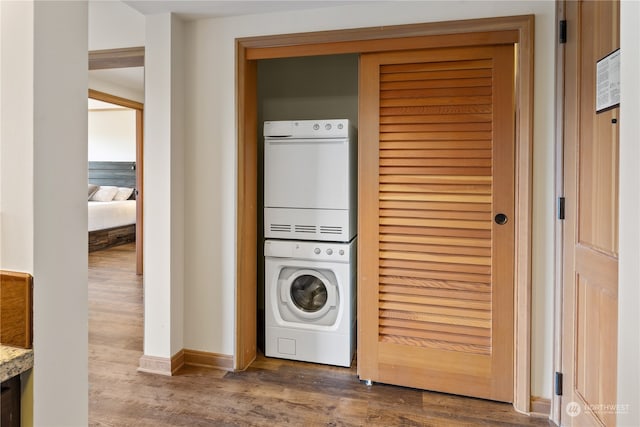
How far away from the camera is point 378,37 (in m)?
2.15

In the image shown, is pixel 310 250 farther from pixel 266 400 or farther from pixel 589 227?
pixel 589 227

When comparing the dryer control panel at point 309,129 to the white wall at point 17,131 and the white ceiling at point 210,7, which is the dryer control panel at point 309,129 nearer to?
the white ceiling at point 210,7

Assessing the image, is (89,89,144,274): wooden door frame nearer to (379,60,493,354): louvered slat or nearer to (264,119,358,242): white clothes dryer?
(264,119,358,242): white clothes dryer

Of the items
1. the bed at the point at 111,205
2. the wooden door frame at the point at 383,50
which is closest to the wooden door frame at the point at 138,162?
the bed at the point at 111,205

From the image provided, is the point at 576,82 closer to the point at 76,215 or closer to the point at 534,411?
the point at 534,411

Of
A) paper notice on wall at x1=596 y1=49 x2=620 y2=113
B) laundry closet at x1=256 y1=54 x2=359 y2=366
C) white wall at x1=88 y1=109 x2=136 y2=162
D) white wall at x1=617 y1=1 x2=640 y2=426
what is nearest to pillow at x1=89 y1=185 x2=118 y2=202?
white wall at x1=88 y1=109 x2=136 y2=162

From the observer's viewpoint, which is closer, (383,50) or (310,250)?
(383,50)

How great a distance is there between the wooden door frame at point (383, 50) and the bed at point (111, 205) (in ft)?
14.6

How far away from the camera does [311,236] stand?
8.32 feet

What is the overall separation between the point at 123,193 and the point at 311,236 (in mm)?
6236

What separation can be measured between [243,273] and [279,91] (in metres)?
1.58

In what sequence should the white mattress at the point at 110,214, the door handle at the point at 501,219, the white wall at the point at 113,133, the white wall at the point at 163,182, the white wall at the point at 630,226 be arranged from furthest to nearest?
the white wall at the point at 113,133
the white mattress at the point at 110,214
the white wall at the point at 163,182
the door handle at the point at 501,219
the white wall at the point at 630,226

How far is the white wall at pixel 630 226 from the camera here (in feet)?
3.29

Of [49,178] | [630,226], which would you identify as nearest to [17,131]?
[49,178]
